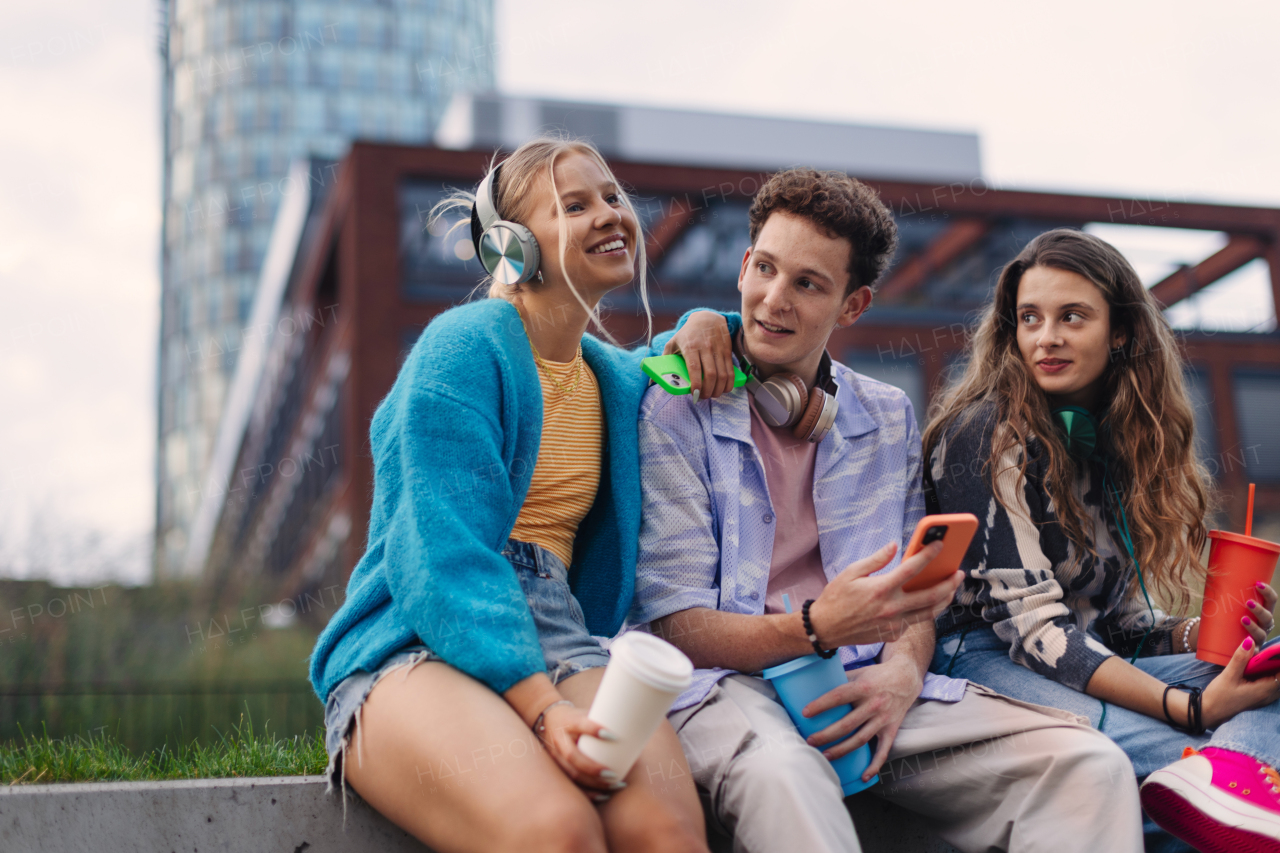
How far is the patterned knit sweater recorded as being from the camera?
285 centimetres

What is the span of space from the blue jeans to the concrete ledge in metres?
1.58

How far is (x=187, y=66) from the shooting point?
89.6m

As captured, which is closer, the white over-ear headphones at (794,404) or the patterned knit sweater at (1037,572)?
the patterned knit sweater at (1037,572)

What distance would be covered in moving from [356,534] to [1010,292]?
19405 mm

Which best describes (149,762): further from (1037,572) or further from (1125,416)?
(1125,416)

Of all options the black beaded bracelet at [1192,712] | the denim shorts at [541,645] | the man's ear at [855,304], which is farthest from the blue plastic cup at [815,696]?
the man's ear at [855,304]

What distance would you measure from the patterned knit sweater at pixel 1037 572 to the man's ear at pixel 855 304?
46 centimetres

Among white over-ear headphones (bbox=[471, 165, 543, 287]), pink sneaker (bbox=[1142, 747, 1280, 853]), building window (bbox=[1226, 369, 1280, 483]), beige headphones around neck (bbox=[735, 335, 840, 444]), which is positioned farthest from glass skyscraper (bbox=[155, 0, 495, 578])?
pink sneaker (bbox=[1142, 747, 1280, 853])

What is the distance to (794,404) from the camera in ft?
9.97

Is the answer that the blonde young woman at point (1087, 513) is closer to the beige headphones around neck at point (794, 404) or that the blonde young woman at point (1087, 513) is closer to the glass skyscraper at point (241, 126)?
the beige headphones around neck at point (794, 404)

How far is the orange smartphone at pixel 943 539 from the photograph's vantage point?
7.41 feet

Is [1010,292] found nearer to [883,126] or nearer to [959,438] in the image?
[959,438]

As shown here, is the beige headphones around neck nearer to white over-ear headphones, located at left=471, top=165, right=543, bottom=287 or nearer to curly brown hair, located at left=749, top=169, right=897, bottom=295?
curly brown hair, located at left=749, top=169, right=897, bottom=295

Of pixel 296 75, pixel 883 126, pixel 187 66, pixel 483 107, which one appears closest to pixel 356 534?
pixel 483 107
